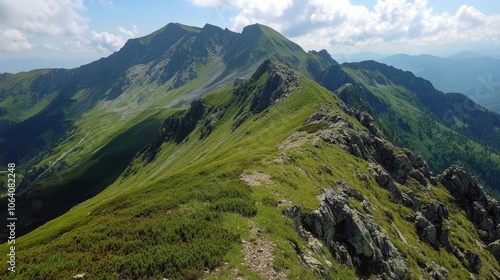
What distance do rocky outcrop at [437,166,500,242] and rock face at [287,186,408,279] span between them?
63370 mm

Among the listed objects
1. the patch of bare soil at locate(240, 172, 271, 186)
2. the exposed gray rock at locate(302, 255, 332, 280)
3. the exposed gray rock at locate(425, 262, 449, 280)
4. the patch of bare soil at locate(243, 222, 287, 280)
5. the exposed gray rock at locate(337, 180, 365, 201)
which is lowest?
the exposed gray rock at locate(425, 262, 449, 280)

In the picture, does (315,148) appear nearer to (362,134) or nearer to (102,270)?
(362,134)

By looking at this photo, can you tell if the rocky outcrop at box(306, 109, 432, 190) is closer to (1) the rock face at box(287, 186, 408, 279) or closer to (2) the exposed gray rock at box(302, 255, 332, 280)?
(1) the rock face at box(287, 186, 408, 279)

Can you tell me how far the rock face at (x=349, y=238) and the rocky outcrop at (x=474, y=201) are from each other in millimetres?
63370

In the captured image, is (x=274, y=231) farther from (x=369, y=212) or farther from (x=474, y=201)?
(x=474, y=201)

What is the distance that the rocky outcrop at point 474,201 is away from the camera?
97.8 meters

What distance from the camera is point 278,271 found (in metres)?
29.2

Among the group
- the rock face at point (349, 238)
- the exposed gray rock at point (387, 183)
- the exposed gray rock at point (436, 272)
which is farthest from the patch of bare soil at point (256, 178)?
the exposed gray rock at point (387, 183)

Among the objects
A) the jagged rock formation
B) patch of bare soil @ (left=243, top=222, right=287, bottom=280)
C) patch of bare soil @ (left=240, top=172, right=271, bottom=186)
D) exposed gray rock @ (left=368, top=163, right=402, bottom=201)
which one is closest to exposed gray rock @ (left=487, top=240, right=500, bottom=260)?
the jagged rock formation

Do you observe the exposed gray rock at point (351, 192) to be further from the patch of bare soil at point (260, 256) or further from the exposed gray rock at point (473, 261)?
the patch of bare soil at point (260, 256)

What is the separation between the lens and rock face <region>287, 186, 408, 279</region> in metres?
41.0

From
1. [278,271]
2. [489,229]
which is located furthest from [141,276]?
[489,229]

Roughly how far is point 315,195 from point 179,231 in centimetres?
2242

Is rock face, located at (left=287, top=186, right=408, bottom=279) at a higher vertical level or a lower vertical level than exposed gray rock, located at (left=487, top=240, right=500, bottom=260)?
higher
